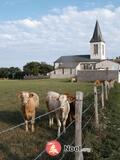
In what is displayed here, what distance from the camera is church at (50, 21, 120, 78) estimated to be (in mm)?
146562

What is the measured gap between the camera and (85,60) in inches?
6186

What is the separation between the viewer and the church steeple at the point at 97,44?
6206 inches

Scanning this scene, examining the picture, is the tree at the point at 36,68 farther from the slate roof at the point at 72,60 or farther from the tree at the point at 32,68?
the slate roof at the point at 72,60

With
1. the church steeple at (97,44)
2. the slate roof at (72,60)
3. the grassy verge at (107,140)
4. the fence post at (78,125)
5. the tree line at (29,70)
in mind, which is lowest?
the grassy verge at (107,140)

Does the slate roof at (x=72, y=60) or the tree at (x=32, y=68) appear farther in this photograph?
the tree at (x=32, y=68)

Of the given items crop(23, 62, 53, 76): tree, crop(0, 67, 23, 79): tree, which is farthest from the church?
crop(0, 67, 23, 79): tree

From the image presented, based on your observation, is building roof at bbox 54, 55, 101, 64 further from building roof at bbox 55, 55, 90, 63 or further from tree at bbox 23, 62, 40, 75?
tree at bbox 23, 62, 40, 75

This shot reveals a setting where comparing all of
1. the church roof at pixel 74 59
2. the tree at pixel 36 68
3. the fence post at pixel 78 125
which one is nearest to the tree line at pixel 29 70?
the tree at pixel 36 68

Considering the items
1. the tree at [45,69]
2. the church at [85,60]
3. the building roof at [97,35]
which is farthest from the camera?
the building roof at [97,35]

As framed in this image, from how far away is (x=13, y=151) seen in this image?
35.4 feet

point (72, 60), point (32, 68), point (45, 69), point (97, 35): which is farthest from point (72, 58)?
point (32, 68)

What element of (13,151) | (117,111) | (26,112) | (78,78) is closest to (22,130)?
(26,112)

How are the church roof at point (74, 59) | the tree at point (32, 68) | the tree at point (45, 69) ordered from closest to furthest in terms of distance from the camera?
the tree at point (32, 68) → the church roof at point (74, 59) → the tree at point (45, 69)

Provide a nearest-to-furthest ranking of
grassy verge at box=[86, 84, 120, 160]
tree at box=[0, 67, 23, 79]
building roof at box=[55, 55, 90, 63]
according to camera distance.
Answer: grassy verge at box=[86, 84, 120, 160], tree at box=[0, 67, 23, 79], building roof at box=[55, 55, 90, 63]
